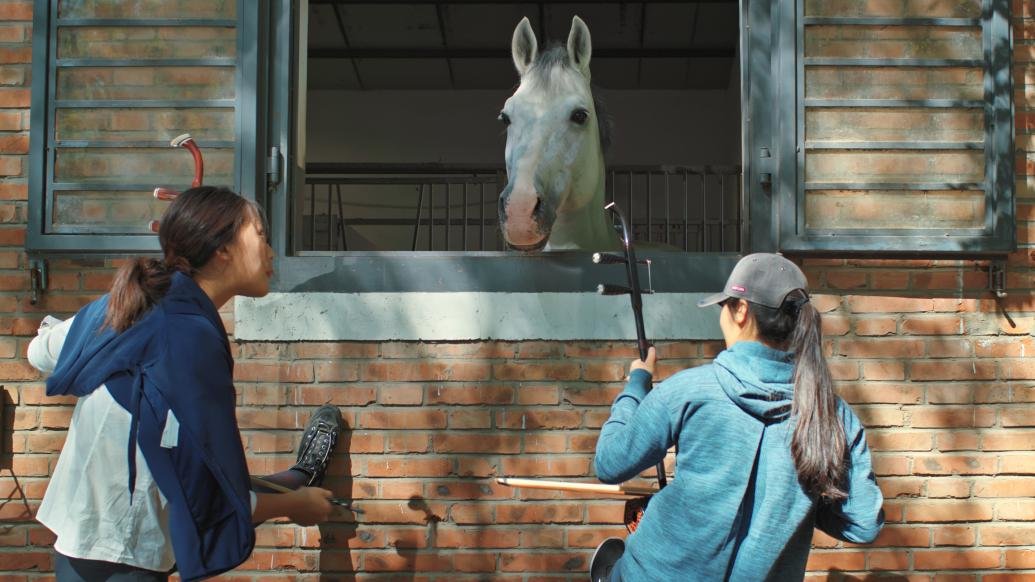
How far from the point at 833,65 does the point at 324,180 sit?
5.18 meters

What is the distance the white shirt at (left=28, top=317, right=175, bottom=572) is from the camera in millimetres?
2543

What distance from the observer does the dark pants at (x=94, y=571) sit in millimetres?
2551

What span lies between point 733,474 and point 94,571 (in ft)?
5.04

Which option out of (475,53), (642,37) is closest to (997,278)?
(642,37)

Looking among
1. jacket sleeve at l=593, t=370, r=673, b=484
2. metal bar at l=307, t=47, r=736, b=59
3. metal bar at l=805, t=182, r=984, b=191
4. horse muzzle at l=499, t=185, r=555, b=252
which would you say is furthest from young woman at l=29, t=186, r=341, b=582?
metal bar at l=307, t=47, r=736, b=59

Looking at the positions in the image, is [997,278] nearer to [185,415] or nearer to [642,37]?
[185,415]

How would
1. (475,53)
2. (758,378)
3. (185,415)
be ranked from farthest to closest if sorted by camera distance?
(475,53)
(758,378)
(185,415)

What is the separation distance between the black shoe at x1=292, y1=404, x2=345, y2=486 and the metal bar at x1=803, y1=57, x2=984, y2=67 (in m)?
2.43

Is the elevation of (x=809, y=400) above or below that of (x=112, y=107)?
below

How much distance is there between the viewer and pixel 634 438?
268cm

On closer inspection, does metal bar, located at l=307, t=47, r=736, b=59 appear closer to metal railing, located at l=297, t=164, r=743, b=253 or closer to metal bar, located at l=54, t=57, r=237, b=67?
metal railing, located at l=297, t=164, r=743, b=253

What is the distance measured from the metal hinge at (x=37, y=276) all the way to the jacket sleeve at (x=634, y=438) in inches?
111

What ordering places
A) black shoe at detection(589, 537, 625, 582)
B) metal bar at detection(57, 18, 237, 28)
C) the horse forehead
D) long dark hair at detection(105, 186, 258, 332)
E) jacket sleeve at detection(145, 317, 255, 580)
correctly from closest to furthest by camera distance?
1. jacket sleeve at detection(145, 317, 255, 580)
2. long dark hair at detection(105, 186, 258, 332)
3. black shoe at detection(589, 537, 625, 582)
4. metal bar at detection(57, 18, 237, 28)
5. the horse forehead

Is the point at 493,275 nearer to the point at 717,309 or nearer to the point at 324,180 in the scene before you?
the point at 717,309
